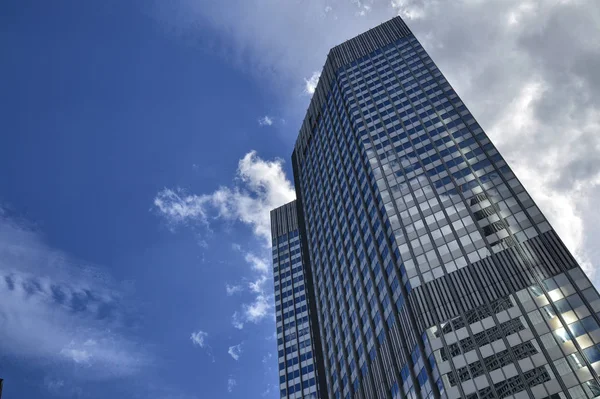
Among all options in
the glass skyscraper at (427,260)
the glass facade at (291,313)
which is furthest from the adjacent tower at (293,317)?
the glass skyscraper at (427,260)

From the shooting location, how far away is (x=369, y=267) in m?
83.4

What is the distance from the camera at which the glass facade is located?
118 m

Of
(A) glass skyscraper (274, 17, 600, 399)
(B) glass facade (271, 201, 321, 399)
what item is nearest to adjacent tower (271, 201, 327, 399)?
(B) glass facade (271, 201, 321, 399)

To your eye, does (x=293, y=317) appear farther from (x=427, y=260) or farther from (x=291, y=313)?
(x=427, y=260)

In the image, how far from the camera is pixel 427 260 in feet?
233

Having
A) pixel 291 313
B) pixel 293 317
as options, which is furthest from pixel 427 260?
pixel 291 313

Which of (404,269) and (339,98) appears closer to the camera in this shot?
(404,269)

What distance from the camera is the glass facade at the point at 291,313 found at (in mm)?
118500

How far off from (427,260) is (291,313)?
7301 cm

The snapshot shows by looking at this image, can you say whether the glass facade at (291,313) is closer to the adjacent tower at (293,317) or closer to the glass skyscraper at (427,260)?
the adjacent tower at (293,317)

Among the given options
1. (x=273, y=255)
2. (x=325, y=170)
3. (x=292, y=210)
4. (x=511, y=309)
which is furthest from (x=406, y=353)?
(x=292, y=210)

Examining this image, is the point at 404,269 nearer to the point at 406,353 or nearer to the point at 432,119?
the point at 406,353

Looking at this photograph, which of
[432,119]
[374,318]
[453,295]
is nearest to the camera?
[453,295]

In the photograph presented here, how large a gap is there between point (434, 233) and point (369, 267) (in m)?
14.1
